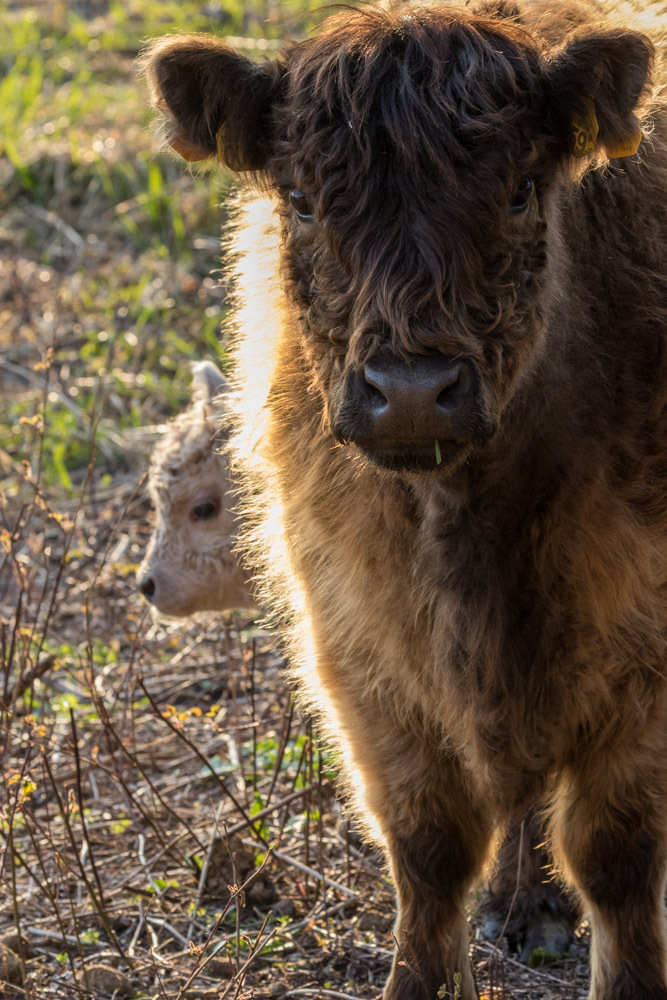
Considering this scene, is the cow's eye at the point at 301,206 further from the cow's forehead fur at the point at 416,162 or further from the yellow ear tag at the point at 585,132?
the yellow ear tag at the point at 585,132

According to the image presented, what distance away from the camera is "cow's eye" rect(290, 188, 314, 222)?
10.2 feet

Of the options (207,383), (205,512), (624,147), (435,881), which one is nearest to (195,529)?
(205,512)

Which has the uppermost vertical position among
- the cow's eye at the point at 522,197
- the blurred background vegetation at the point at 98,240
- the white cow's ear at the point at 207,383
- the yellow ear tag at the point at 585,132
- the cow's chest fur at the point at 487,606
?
the yellow ear tag at the point at 585,132

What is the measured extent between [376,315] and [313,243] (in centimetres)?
39

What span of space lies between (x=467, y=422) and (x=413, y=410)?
136 mm

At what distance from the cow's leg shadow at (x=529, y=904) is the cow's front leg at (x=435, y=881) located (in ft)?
2.00

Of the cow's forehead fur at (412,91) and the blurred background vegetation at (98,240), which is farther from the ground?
the cow's forehead fur at (412,91)

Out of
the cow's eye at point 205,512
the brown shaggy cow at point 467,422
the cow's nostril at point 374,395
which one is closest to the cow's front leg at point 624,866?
the brown shaggy cow at point 467,422

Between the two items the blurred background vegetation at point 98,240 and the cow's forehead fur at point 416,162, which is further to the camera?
the blurred background vegetation at point 98,240

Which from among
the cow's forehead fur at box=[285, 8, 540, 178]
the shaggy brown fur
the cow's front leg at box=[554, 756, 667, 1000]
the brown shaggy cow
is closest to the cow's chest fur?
the brown shaggy cow

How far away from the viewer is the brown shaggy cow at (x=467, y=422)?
2.87 m

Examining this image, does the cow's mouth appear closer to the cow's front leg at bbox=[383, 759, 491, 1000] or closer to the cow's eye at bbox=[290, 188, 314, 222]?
the cow's eye at bbox=[290, 188, 314, 222]

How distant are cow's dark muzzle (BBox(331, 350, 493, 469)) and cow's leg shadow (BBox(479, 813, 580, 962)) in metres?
1.85

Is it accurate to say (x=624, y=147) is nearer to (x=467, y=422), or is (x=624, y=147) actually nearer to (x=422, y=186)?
(x=422, y=186)
